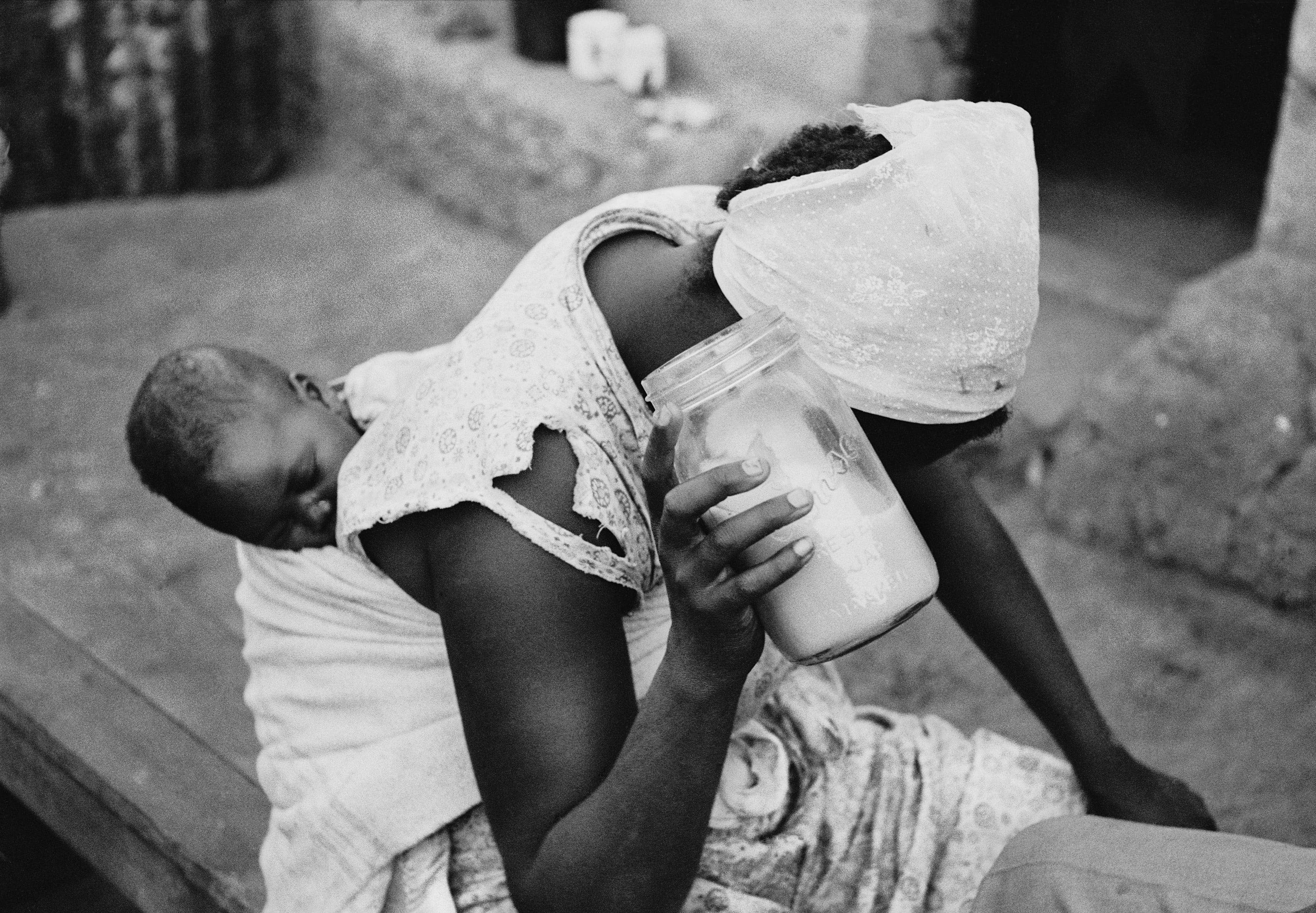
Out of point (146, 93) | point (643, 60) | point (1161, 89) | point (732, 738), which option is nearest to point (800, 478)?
point (732, 738)

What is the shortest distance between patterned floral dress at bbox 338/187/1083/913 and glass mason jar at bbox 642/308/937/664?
22 centimetres

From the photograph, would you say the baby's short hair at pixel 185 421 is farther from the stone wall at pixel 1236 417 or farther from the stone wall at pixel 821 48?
the stone wall at pixel 821 48

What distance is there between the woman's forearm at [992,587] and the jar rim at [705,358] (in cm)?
71

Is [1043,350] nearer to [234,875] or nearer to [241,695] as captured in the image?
[241,695]

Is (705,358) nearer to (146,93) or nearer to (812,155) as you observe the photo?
(812,155)

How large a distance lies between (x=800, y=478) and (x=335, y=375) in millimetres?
3379

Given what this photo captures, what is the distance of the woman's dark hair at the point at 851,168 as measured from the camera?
4.92 feet

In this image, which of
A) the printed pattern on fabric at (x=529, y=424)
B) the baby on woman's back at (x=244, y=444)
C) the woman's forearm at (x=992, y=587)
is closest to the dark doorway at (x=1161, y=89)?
the woman's forearm at (x=992, y=587)

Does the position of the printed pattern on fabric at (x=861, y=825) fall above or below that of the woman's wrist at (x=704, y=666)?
below

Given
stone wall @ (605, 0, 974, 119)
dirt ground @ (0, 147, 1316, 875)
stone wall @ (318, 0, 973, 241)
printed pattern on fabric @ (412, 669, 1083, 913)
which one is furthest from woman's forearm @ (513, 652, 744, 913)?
stone wall @ (605, 0, 974, 119)

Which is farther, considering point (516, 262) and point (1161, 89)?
point (1161, 89)

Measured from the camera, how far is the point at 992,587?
201cm

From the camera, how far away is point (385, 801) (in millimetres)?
1671

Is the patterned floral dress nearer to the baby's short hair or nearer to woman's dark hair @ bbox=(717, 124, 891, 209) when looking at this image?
woman's dark hair @ bbox=(717, 124, 891, 209)
